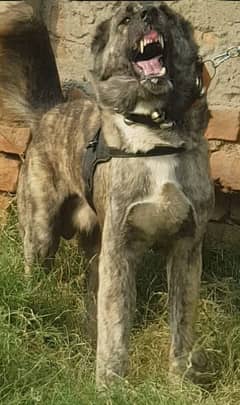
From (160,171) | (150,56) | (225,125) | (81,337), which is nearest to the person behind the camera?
(150,56)

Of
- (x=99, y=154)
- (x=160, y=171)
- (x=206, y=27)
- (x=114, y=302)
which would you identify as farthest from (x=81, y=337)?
(x=206, y=27)

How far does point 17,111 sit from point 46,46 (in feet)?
1.34

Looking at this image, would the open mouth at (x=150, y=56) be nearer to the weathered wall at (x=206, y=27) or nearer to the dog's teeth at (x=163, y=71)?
the dog's teeth at (x=163, y=71)

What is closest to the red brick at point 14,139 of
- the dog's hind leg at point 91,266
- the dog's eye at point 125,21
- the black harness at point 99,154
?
the dog's hind leg at point 91,266

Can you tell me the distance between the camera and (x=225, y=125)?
202 inches

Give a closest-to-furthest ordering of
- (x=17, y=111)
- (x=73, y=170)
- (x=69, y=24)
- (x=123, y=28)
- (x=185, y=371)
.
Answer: (x=123, y=28) → (x=185, y=371) → (x=73, y=170) → (x=17, y=111) → (x=69, y=24)

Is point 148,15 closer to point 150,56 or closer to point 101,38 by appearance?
point 150,56

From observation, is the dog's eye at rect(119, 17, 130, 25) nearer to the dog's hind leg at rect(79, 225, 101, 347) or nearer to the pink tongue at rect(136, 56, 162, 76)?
the pink tongue at rect(136, 56, 162, 76)

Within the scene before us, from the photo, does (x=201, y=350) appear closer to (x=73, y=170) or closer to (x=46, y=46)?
(x=73, y=170)

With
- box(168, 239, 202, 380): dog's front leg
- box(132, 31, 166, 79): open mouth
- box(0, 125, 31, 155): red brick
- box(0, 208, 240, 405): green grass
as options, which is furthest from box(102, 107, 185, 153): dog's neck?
box(0, 125, 31, 155): red brick

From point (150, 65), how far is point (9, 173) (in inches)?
84.8

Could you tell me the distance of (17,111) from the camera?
5008mm

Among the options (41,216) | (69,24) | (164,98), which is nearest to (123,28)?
(164,98)

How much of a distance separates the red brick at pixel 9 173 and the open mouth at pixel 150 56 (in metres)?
2.06
